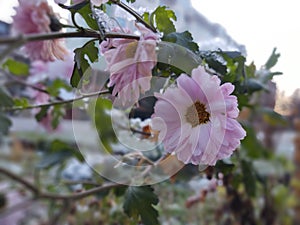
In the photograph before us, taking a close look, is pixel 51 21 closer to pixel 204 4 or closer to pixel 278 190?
pixel 204 4

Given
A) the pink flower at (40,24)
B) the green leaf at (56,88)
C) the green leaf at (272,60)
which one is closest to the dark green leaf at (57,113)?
the green leaf at (56,88)

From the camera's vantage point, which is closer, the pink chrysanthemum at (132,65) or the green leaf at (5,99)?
the pink chrysanthemum at (132,65)

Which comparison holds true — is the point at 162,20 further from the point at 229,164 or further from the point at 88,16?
the point at 229,164

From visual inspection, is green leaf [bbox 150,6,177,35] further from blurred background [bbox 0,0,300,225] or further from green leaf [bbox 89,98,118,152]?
green leaf [bbox 89,98,118,152]

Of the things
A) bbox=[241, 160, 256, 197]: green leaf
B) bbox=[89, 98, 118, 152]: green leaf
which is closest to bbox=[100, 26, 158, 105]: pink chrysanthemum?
bbox=[89, 98, 118, 152]: green leaf

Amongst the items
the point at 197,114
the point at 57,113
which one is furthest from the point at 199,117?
the point at 57,113

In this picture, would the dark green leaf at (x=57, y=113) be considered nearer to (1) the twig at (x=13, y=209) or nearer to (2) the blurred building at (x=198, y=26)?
(2) the blurred building at (x=198, y=26)

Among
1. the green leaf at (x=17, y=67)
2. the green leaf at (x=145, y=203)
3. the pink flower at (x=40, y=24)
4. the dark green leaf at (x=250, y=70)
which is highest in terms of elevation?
the dark green leaf at (x=250, y=70)
